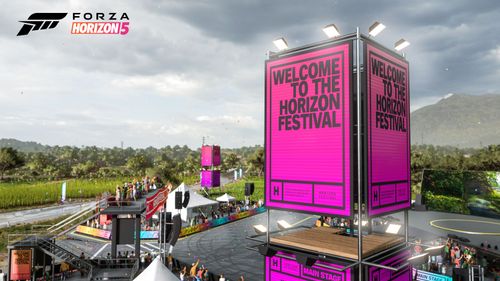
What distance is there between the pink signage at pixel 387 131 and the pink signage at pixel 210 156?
46.0m

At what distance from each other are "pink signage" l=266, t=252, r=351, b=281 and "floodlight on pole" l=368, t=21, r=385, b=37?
6.16 m

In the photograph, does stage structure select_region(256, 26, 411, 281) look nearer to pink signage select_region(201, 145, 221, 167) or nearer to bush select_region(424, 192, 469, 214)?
pink signage select_region(201, 145, 221, 167)

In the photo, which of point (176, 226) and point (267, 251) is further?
point (176, 226)

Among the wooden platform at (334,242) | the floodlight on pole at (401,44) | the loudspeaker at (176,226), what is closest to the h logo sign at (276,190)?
the wooden platform at (334,242)

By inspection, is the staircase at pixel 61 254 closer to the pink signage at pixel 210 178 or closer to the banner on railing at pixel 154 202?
the banner on railing at pixel 154 202

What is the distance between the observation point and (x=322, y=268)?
8.78 metres

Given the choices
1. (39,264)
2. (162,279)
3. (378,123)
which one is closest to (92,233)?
(39,264)

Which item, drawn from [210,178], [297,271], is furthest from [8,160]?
[297,271]

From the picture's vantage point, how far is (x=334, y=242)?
907cm

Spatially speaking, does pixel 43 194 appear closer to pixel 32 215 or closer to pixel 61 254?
pixel 32 215

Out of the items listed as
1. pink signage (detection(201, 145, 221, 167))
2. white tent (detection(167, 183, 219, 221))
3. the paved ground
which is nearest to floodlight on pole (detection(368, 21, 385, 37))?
white tent (detection(167, 183, 219, 221))

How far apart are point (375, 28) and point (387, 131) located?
2.82 metres

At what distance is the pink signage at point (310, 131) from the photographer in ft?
27.6

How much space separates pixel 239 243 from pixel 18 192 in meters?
60.7
